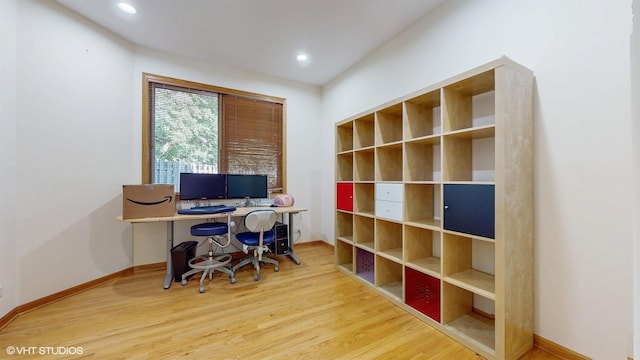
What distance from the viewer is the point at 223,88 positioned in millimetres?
3760

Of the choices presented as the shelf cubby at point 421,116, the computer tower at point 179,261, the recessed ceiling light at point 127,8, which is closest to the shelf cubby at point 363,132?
the shelf cubby at point 421,116

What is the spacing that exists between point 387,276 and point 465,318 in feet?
2.68

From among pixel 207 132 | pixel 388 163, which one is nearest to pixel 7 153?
pixel 207 132

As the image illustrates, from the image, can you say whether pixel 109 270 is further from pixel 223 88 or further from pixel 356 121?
pixel 356 121

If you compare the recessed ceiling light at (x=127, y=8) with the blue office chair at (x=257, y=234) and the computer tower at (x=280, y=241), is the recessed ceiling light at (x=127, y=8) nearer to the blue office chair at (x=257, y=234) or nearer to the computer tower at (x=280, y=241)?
the blue office chair at (x=257, y=234)

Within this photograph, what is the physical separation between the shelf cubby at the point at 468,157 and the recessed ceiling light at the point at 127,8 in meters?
3.30

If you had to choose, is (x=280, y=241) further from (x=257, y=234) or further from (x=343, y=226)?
(x=343, y=226)

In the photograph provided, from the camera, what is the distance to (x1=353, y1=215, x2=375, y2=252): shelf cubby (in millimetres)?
3027

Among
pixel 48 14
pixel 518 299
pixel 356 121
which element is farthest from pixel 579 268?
pixel 48 14

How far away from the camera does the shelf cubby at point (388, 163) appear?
2724 mm

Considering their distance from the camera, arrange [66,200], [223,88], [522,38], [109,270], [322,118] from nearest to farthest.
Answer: [522,38]
[66,200]
[109,270]
[223,88]
[322,118]

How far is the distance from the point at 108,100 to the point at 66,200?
3.97 feet

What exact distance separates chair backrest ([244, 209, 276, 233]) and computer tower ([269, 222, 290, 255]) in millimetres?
395

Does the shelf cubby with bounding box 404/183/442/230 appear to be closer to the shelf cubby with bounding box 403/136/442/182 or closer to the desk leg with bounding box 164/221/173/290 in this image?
the shelf cubby with bounding box 403/136/442/182
